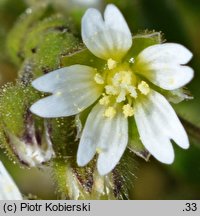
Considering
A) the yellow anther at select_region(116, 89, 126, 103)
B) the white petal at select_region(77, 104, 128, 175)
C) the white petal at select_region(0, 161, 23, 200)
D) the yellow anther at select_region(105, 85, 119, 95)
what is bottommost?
the white petal at select_region(0, 161, 23, 200)

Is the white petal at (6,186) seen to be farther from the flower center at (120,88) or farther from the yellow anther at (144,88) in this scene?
the yellow anther at (144,88)

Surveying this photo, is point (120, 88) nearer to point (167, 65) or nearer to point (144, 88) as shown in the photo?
point (144, 88)

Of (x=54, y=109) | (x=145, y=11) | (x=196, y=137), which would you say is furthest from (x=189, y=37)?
(x=54, y=109)


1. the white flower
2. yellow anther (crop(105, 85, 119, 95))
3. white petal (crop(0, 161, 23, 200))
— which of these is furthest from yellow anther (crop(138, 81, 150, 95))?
white petal (crop(0, 161, 23, 200))

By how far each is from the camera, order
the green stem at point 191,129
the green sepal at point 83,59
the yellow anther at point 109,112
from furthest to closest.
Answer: the green stem at point 191,129 < the yellow anther at point 109,112 < the green sepal at point 83,59

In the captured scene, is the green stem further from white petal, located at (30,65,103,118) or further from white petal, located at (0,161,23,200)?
white petal, located at (0,161,23,200)

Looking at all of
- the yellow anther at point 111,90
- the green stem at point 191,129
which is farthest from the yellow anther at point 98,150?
the green stem at point 191,129
